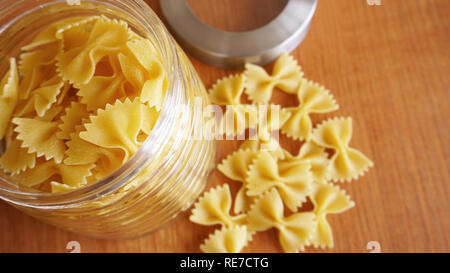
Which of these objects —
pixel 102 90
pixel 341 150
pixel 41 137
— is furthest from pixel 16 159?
pixel 341 150

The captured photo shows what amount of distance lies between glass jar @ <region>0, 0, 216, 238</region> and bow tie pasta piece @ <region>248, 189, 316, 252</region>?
11cm

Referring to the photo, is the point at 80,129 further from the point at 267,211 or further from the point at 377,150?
the point at 377,150

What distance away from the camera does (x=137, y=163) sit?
52 cm

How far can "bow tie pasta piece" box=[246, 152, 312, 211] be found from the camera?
30.4 inches

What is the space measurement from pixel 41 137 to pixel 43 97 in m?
0.06

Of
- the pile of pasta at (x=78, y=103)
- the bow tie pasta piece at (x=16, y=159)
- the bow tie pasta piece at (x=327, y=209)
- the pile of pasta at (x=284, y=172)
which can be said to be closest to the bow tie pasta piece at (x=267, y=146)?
the pile of pasta at (x=284, y=172)

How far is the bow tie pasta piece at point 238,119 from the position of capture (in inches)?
31.5

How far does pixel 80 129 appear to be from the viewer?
60 centimetres

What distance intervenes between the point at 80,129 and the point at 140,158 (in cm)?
14

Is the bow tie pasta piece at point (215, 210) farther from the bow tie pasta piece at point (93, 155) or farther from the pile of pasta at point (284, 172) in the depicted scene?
the bow tie pasta piece at point (93, 155)

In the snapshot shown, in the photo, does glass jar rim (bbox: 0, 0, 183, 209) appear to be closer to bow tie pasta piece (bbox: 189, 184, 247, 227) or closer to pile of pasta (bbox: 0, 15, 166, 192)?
pile of pasta (bbox: 0, 15, 166, 192)
